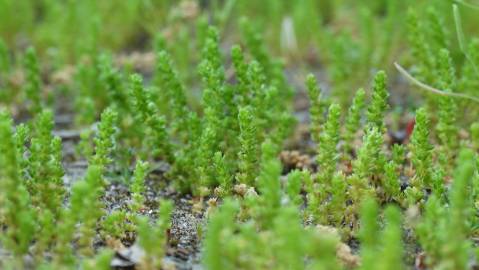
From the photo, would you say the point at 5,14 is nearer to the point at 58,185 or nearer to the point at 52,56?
the point at 52,56

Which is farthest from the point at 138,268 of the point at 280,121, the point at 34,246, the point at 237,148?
the point at 280,121

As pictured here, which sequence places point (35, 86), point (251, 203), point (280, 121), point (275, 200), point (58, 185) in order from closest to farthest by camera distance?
point (275, 200) → point (251, 203) → point (58, 185) → point (280, 121) → point (35, 86)

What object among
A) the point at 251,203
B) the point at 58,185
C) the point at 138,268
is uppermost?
the point at 58,185

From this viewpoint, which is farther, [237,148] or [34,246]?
[237,148]

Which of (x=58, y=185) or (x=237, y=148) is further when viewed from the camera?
(x=237, y=148)

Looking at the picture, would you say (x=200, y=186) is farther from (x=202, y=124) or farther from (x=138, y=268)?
(x=138, y=268)

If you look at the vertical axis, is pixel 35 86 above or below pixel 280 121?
above

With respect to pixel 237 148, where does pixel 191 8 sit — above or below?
above

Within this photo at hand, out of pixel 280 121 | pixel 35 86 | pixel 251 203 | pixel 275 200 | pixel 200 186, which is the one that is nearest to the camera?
pixel 275 200

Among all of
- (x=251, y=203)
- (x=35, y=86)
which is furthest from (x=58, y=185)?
(x=35, y=86)
